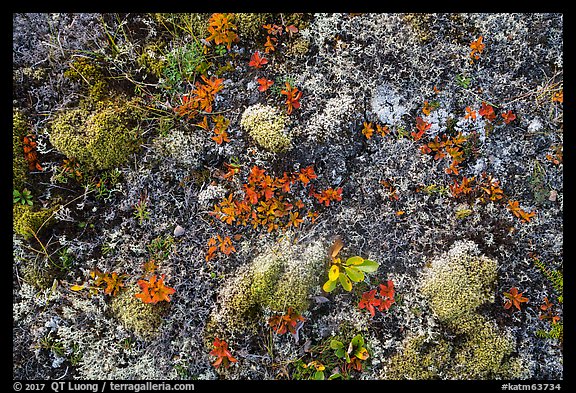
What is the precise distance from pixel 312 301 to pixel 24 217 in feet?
10.4

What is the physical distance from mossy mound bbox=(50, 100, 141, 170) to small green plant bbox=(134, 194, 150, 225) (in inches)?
17.6

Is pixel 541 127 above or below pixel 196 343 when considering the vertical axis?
above

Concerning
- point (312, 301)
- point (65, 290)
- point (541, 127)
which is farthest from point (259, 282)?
point (541, 127)

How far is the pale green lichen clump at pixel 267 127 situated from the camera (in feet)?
15.9

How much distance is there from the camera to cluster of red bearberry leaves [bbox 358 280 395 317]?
4.77 meters

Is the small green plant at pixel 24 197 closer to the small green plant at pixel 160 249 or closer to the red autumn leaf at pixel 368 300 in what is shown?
the small green plant at pixel 160 249

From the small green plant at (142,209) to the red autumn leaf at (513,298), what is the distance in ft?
12.8

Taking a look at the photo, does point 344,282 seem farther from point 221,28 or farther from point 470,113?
point 221,28

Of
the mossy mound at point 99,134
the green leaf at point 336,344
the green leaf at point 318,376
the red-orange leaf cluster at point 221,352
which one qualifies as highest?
the mossy mound at point 99,134

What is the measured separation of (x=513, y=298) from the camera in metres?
4.77

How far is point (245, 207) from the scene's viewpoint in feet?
15.9

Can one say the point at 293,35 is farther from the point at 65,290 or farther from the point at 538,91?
the point at 65,290

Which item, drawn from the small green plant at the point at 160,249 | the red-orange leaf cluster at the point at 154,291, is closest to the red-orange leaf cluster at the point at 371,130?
the small green plant at the point at 160,249
